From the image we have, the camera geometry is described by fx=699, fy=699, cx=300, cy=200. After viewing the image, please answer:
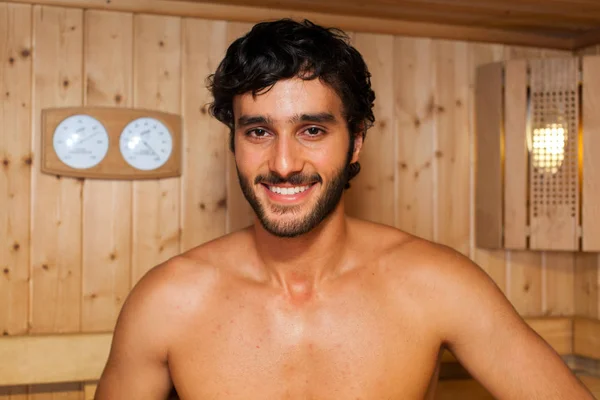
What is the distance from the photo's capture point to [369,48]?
296 centimetres

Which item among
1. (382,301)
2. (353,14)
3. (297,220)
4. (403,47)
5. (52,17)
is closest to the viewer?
(297,220)

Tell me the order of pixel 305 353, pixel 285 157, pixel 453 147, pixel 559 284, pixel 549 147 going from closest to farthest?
pixel 285 157 → pixel 305 353 → pixel 549 147 → pixel 453 147 → pixel 559 284

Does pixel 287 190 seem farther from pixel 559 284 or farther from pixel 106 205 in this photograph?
pixel 559 284

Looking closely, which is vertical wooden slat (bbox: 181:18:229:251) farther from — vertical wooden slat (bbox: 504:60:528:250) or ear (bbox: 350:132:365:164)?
vertical wooden slat (bbox: 504:60:528:250)

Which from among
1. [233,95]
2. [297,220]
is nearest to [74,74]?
[233,95]

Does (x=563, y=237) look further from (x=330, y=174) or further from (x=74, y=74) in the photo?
(x=74, y=74)

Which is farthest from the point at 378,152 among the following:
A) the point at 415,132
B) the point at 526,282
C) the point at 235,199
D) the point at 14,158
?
the point at 14,158

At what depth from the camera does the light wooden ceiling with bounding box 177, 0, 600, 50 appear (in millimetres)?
2662

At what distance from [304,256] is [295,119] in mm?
388

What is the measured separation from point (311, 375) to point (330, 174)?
0.50 metres

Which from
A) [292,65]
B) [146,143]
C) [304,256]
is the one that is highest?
[292,65]

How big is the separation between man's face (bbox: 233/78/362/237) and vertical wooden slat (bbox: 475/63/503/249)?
56.4 inches

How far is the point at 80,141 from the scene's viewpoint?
8.53 feet

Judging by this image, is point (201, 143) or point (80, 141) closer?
point (80, 141)
